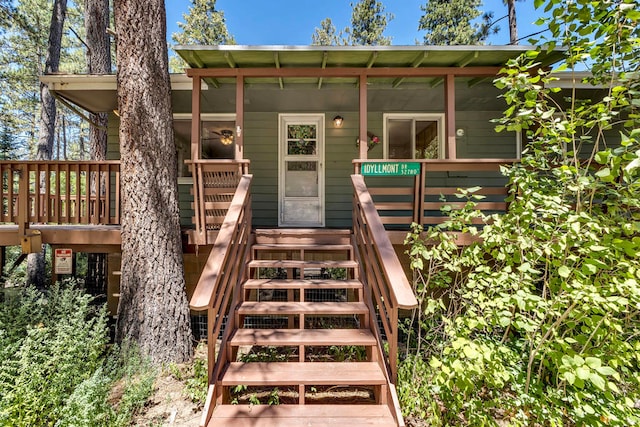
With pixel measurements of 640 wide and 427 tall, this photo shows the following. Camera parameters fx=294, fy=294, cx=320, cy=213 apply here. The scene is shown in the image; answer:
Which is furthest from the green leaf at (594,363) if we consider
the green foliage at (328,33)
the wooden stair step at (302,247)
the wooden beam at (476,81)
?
the green foliage at (328,33)

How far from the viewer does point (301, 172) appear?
19.5 ft

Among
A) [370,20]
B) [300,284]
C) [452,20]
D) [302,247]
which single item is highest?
[370,20]

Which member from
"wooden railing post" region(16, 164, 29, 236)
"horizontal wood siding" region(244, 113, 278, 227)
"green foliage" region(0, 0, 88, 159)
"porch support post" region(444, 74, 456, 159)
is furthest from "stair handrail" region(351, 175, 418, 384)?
"green foliage" region(0, 0, 88, 159)

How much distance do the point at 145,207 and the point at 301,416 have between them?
2.58 meters

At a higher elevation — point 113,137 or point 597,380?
point 113,137

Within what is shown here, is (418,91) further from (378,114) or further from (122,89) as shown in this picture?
(122,89)

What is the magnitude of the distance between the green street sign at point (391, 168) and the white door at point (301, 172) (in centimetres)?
216

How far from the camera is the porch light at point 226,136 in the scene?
5.91m

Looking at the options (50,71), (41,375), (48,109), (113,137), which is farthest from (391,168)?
(48,109)

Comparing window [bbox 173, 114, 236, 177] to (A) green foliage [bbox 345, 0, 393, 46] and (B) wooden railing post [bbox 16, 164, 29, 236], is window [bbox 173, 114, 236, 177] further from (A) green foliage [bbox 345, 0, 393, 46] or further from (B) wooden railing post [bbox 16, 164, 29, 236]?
(A) green foliage [bbox 345, 0, 393, 46]

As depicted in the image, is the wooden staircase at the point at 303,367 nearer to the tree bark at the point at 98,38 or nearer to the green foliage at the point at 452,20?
the tree bark at the point at 98,38

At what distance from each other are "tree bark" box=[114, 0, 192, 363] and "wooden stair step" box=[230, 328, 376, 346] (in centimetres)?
103

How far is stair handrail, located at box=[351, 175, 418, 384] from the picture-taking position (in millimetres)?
2107

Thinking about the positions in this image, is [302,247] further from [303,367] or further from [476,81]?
[476,81]
